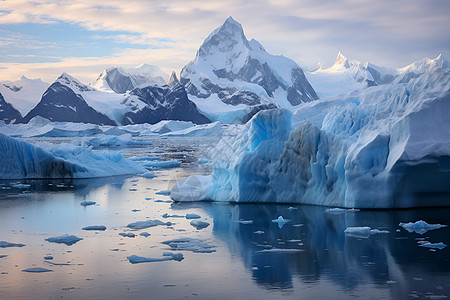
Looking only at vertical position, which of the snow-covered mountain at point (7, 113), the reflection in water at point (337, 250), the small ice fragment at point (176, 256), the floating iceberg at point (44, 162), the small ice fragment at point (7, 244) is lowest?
the reflection in water at point (337, 250)

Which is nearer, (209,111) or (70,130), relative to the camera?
(70,130)

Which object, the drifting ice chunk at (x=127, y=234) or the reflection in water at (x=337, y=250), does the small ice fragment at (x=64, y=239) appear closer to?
the drifting ice chunk at (x=127, y=234)

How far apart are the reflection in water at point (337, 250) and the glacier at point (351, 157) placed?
574 mm

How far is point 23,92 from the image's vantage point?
178 meters

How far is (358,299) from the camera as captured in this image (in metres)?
6.96

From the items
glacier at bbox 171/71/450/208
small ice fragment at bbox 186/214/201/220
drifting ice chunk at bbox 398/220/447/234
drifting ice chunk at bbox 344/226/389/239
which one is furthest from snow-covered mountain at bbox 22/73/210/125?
drifting ice chunk at bbox 398/220/447/234

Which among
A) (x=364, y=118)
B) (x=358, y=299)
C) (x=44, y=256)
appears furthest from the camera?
(x=364, y=118)

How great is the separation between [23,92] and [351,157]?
178475mm

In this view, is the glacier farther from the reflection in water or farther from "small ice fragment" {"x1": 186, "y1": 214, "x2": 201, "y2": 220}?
"small ice fragment" {"x1": 186, "y1": 214, "x2": 201, "y2": 220}

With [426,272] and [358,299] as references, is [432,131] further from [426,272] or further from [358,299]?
[358,299]

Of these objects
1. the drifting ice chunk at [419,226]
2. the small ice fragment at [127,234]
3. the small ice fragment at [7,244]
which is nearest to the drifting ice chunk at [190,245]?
the small ice fragment at [127,234]

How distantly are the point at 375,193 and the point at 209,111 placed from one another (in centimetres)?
13241

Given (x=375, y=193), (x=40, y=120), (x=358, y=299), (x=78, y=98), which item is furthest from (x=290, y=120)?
(x=78, y=98)

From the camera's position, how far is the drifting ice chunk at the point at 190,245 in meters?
9.75
